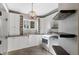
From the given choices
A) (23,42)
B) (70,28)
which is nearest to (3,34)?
(23,42)

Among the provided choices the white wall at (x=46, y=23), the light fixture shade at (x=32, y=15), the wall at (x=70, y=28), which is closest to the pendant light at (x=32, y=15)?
the light fixture shade at (x=32, y=15)

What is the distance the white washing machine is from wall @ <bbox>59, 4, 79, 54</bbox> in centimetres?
8

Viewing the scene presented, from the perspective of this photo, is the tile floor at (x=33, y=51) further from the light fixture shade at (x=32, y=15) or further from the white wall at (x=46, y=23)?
the light fixture shade at (x=32, y=15)

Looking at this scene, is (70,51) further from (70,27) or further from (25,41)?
(25,41)

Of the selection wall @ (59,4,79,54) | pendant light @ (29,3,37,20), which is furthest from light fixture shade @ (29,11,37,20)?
wall @ (59,4,79,54)

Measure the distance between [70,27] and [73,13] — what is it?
0.21 m

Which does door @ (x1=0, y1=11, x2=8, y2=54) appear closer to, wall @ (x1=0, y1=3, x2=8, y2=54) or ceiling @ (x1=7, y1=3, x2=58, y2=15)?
wall @ (x1=0, y1=3, x2=8, y2=54)

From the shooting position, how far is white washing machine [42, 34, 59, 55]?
172cm

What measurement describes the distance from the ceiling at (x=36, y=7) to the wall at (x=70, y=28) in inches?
5.8

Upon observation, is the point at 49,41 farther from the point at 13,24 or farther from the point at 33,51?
the point at 13,24

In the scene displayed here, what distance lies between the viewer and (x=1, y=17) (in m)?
1.69

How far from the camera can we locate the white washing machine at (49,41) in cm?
172

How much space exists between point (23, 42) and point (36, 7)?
1.79ft

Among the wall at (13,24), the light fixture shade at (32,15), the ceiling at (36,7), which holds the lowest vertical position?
the wall at (13,24)
